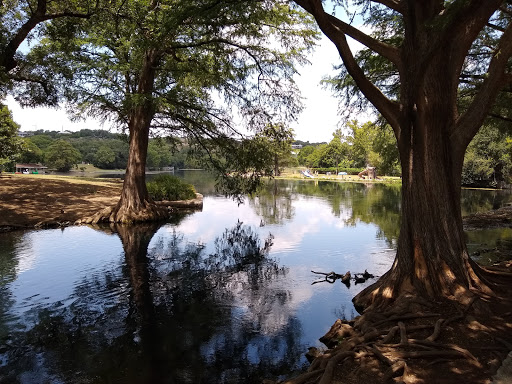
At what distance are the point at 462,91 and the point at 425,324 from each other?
40.1 feet

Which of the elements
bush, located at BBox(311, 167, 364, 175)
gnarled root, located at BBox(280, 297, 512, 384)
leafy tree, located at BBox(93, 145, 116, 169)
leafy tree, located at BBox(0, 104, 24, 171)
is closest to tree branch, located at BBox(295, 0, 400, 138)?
gnarled root, located at BBox(280, 297, 512, 384)

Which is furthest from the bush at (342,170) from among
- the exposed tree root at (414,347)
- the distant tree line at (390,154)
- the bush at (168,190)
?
the exposed tree root at (414,347)

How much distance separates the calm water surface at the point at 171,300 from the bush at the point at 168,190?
27.7ft

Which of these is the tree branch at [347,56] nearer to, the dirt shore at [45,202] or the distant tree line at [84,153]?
the dirt shore at [45,202]

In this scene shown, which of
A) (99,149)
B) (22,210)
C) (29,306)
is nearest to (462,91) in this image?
(29,306)

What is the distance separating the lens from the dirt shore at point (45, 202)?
17.9m

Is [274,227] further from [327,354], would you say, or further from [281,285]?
[327,354]

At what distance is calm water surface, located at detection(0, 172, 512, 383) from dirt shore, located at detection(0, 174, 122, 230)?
2.05 metres

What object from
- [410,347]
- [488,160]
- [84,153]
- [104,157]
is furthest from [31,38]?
[84,153]

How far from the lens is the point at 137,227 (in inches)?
714

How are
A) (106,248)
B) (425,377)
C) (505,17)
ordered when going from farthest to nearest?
(106,248), (505,17), (425,377)

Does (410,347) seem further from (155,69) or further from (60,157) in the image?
(60,157)

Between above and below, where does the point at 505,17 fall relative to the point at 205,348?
above

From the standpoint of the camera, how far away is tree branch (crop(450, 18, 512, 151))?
246 inches
